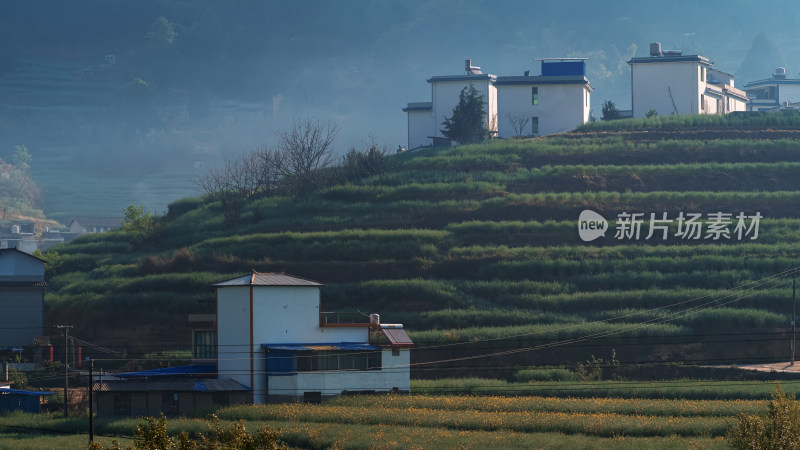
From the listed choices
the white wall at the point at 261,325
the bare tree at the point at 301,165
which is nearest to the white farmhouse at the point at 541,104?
the bare tree at the point at 301,165

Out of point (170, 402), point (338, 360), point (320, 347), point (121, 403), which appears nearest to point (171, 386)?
point (170, 402)

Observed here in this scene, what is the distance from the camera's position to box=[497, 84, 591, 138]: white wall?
102 meters

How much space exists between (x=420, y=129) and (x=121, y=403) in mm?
63481

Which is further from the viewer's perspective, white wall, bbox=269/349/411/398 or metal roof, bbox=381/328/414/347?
metal roof, bbox=381/328/414/347

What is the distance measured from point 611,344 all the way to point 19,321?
119 feet

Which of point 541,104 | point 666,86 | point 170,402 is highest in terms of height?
point 666,86

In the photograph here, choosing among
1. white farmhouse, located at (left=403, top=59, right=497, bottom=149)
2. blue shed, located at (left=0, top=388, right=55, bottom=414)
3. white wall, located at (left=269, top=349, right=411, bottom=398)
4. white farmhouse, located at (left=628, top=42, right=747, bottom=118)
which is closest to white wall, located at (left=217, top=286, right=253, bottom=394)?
white wall, located at (left=269, top=349, right=411, bottom=398)

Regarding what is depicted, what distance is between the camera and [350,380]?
50812mm

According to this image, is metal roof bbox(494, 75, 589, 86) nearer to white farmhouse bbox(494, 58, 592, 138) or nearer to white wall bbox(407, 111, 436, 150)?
white farmhouse bbox(494, 58, 592, 138)

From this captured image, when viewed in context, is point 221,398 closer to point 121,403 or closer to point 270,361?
point 270,361

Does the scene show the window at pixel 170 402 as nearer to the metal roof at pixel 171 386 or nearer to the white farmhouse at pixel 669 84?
the metal roof at pixel 171 386

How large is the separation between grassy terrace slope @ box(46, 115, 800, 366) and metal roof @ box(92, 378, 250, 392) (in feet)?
42.0

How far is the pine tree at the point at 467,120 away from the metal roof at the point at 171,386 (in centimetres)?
5348

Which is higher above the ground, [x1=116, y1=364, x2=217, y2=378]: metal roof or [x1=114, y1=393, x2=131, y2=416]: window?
[x1=116, y1=364, x2=217, y2=378]: metal roof
